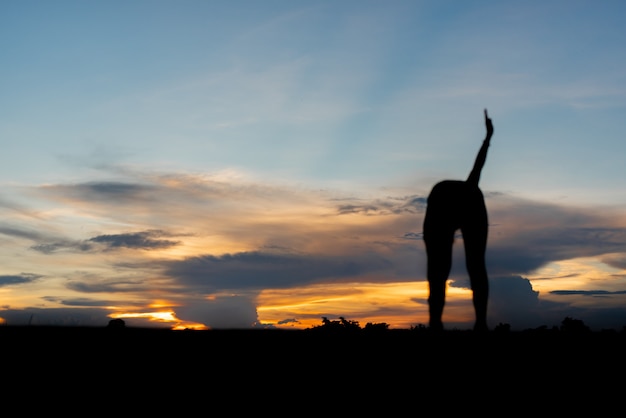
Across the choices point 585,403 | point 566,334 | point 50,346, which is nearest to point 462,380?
point 585,403

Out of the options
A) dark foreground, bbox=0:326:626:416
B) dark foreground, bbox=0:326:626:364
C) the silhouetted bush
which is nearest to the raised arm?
dark foreground, bbox=0:326:626:364

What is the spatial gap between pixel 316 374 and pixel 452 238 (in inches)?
273

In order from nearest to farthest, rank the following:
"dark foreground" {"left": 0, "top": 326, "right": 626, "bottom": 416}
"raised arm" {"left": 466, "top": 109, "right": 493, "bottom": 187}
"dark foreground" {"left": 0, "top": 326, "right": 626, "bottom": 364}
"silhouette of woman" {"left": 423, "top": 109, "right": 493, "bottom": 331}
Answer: "dark foreground" {"left": 0, "top": 326, "right": 626, "bottom": 416} < "dark foreground" {"left": 0, "top": 326, "right": 626, "bottom": 364} < "silhouette of woman" {"left": 423, "top": 109, "right": 493, "bottom": 331} < "raised arm" {"left": 466, "top": 109, "right": 493, "bottom": 187}

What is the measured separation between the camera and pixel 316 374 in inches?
434

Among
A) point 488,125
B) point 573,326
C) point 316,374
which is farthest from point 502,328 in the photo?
point 316,374

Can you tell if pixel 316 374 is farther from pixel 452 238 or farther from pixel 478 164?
pixel 478 164

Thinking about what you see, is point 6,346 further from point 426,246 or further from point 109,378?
point 426,246

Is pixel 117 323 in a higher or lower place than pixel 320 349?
higher

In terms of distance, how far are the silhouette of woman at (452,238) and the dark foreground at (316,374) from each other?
5.84 ft

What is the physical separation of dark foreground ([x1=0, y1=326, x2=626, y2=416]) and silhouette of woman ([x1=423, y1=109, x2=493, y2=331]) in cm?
178

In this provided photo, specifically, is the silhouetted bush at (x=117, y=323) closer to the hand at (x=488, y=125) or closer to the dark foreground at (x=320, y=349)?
the dark foreground at (x=320, y=349)

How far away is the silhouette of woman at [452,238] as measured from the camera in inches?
650

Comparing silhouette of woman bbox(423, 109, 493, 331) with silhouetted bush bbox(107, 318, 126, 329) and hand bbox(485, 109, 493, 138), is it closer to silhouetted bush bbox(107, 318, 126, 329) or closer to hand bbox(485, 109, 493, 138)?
hand bbox(485, 109, 493, 138)

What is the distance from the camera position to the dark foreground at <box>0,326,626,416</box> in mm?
9547
